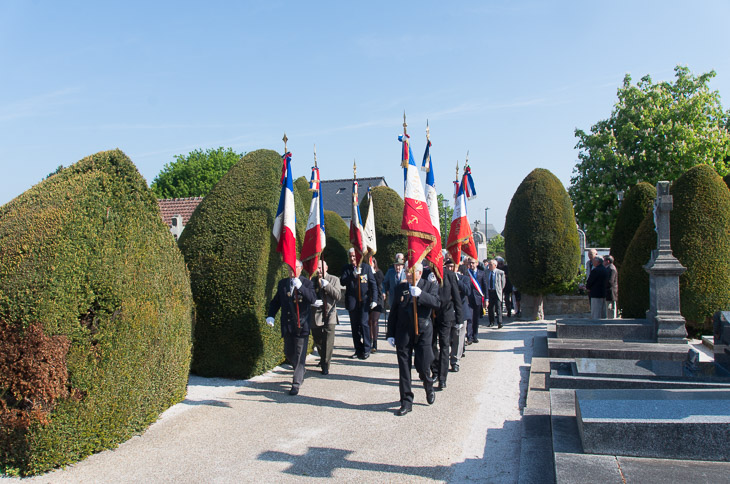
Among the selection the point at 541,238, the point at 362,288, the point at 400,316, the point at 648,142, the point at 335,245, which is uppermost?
the point at 648,142

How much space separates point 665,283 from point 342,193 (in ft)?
129

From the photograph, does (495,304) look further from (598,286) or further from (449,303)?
(449,303)

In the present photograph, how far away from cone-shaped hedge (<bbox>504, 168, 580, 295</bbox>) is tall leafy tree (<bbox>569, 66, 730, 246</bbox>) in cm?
1327

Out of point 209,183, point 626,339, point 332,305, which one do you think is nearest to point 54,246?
point 332,305

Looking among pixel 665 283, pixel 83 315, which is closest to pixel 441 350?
pixel 83 315

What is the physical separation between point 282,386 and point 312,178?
13.8ft

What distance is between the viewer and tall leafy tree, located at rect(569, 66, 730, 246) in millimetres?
26797

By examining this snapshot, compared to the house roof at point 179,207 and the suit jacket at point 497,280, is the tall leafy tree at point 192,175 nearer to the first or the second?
the house roof at point 179,207

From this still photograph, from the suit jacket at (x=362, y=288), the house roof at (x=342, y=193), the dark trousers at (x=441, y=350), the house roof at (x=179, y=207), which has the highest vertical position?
the house roof at (x=342, y=193)

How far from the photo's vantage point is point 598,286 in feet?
41.6

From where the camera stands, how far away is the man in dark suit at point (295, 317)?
787cm

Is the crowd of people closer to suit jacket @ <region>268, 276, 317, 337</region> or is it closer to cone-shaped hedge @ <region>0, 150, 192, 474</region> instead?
suit jacket @ <region>268, 276, 317, 337</region>

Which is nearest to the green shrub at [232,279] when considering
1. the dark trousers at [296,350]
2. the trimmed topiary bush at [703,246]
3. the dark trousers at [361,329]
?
the dark trousers at [296,350]

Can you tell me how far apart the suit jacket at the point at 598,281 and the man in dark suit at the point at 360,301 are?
510cm
